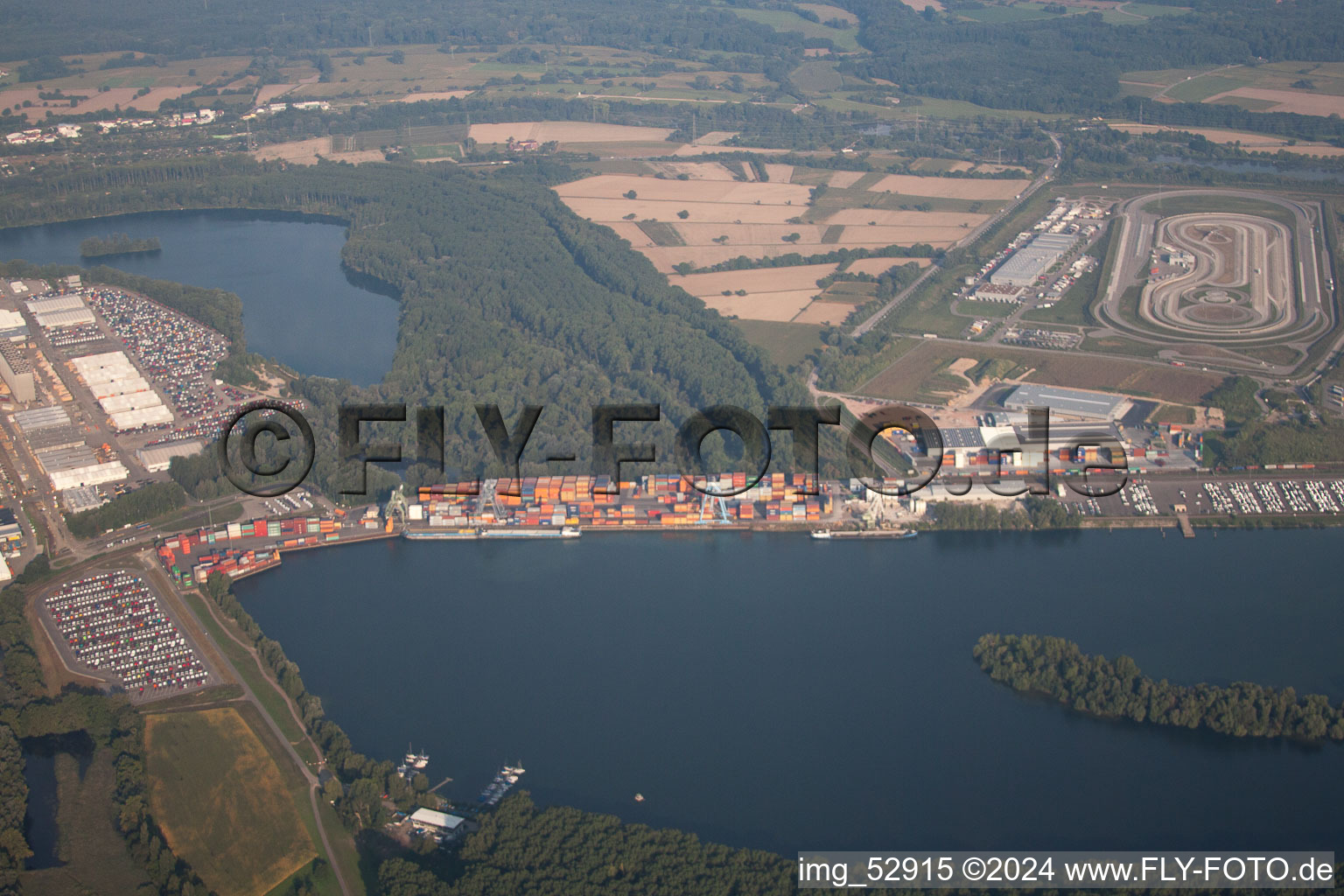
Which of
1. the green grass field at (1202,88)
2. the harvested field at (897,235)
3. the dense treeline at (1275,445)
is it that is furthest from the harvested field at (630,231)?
the green grass field at (1202,88)

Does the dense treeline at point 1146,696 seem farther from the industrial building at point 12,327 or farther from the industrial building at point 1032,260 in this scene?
the industrial building at point 12,327

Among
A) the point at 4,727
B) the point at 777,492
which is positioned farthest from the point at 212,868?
the point at 777,492

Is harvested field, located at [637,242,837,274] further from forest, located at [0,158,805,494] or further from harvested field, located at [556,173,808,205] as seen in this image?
harvested field, located at [556,173,808,205]

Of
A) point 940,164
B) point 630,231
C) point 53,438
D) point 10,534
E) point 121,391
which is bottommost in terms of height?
point 10,534

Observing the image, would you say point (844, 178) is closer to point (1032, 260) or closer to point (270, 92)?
point (1032, 260)

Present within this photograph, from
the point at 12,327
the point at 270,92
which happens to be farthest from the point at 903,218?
the point at 270,92

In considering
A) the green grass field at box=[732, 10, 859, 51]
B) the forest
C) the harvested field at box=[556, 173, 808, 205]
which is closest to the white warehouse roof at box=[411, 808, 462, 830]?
the forest

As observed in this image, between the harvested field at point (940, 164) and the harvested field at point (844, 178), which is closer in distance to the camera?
the harvested field at point (844, 178)
